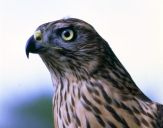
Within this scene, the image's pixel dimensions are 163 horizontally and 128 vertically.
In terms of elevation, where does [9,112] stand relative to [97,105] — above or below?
below

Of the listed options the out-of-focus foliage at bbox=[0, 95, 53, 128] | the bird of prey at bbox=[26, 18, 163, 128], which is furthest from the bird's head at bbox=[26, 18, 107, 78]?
the out-of-focus foliage at bbox=[0, 95, 53, 128]

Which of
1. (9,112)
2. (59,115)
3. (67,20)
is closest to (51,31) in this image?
(67,20)

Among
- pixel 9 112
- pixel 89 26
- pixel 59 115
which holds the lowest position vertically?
pixel 9 112

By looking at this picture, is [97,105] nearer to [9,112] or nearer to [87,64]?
[87,64]

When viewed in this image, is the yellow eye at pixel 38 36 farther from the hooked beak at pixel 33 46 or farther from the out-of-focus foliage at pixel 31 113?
the out-of-focus foliage at pixel 31 113

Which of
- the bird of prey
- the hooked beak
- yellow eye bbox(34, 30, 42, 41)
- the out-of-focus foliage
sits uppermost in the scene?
yellow eye bbox(34, 30, 42, 41)

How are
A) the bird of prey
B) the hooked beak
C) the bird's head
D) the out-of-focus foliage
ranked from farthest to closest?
1. the out-of-focus foliage
2. the bird's head
3. the hooked beak
4. the bird of prey

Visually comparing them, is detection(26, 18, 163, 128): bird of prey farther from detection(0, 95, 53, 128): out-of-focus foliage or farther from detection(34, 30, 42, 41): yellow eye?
detection(0, 95, 53, 128): out-of-focus foliage

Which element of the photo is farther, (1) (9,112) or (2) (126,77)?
(1) (9,112)
